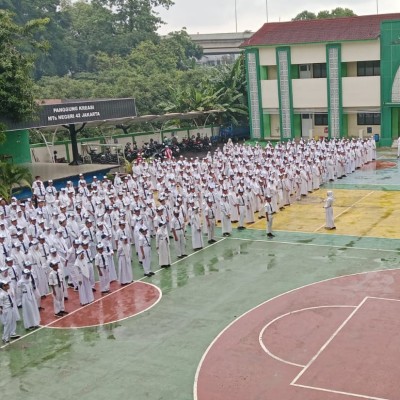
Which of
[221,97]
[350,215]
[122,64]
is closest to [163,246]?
[350,215]

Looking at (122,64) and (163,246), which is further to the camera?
(122,64)

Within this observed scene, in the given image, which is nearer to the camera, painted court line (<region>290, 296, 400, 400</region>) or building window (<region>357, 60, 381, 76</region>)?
painted court line (<region>290, 296, 400, 400</region>)

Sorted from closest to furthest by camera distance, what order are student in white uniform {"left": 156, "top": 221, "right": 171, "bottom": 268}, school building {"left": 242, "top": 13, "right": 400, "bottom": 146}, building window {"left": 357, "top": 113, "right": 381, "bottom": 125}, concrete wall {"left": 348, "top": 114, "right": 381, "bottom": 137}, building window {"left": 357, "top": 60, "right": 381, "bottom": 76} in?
student in white uniform {"left": 156, "top": 221, "right": 171, "bottom": 268}
school building {"left": 242, "top": 13, "right": 400, "bottom": 146}
building window {"left": 357, "top": 60, "right": 381, "bottom": 76}
building window {"left": 357, "top": 113, "right": 381, "bottom": 125}
concrete wall {"left": 348, "top": 114, "right": 381, "bottom": 137}

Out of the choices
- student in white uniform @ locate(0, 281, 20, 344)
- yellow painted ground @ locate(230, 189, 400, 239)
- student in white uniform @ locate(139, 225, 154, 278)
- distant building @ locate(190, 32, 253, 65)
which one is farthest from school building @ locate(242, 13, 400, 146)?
distant building @ locate(190, 32, 253, 65)

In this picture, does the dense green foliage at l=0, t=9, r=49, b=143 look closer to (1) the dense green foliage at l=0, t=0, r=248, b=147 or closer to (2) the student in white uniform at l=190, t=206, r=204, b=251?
(1) the dense green foliage at l=0, t=0, r=248, b=147

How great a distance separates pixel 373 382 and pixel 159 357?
3697 mm

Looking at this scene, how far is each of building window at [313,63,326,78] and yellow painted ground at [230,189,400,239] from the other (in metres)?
16.3

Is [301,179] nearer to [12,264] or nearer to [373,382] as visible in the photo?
[12,264]

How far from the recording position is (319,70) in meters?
38.2

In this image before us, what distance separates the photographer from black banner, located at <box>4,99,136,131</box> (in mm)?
26328

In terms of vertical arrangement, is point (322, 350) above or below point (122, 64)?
below

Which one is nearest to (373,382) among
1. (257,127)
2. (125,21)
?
(257,127)

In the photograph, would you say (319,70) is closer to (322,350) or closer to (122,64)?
(122,64)

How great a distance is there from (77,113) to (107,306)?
15.7 metres
